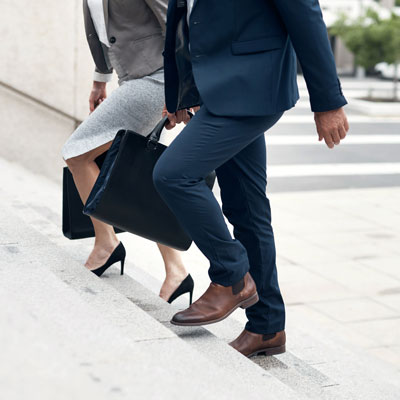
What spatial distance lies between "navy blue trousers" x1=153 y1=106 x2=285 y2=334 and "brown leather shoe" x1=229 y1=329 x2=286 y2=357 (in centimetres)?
3

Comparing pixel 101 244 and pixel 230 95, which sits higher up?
pixel 230 95

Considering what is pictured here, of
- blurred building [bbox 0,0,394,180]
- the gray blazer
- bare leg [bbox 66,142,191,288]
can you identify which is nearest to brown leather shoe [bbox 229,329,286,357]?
bare leg [bbox 66,142,191,288]

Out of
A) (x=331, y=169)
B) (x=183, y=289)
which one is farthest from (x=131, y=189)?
(x=331, y=169)

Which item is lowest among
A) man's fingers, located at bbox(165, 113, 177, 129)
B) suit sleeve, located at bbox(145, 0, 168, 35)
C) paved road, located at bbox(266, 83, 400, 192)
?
paved road, located at bbox(266, 83, 400, 192)

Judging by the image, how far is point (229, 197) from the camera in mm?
3135

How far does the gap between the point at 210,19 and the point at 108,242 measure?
1.44 m

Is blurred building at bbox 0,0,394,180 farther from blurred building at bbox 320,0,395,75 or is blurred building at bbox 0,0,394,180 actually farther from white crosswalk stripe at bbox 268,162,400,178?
blurred building at bbox 320,0,395,75

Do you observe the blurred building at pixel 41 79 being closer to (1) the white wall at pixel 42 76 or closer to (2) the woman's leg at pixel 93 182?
(1) the white wall at pixel 42 76

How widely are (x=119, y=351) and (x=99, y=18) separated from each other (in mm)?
1849

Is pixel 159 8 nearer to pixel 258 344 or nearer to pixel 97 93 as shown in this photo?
pixel 97 93

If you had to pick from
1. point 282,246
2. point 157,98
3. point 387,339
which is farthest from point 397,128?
point 157,98

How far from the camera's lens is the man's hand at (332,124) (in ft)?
9.36

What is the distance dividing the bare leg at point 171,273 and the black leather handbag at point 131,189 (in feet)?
1.45

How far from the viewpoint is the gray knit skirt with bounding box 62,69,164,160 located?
3596 millimetres
